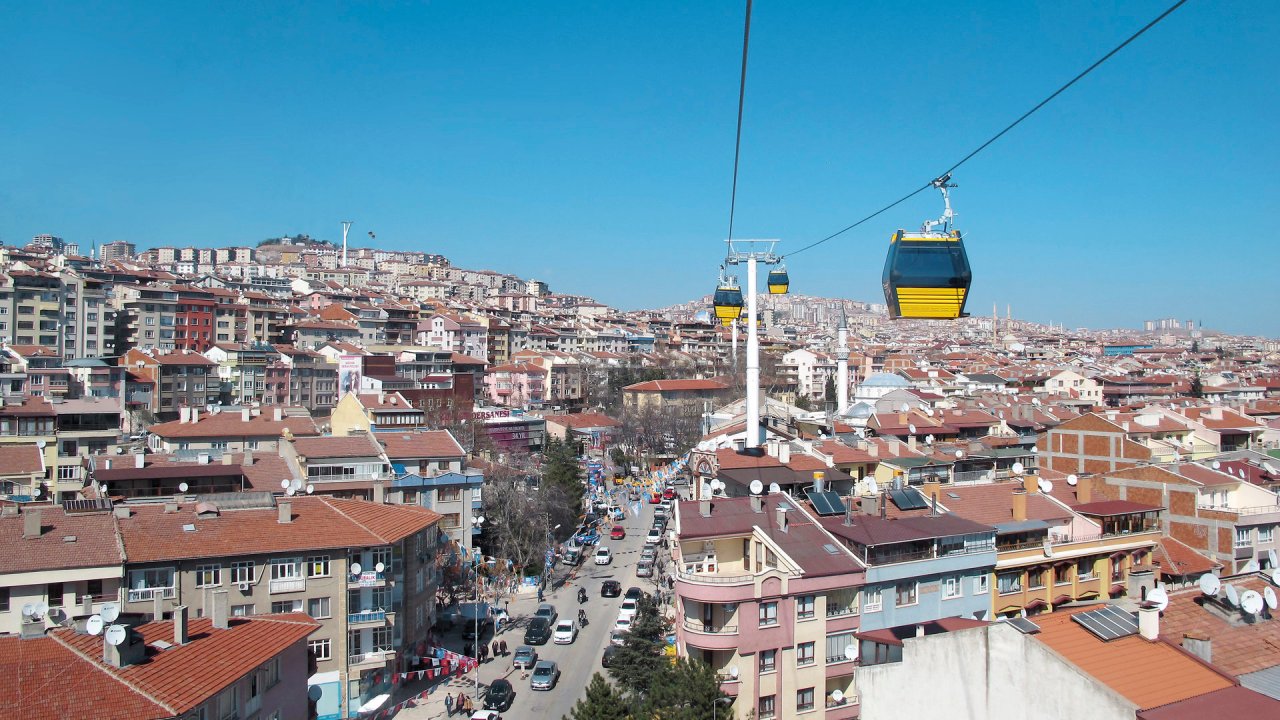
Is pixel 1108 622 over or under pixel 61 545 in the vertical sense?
over

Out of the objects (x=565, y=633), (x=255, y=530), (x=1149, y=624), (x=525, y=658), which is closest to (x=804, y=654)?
(x=1149, y=624)

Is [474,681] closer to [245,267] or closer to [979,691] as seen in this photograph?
[979,691]

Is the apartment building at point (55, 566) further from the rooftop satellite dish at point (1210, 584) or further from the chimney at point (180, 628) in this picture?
the rooftop satellite dish at point (1210, 584)

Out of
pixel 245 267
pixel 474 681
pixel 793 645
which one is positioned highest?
pixel 245 267

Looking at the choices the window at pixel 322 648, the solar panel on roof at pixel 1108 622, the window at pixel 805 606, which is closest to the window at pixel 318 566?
the window at pixel 322 648

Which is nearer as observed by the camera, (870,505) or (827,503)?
(827,503)

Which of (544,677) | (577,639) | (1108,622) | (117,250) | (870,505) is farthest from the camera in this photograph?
(117,250)

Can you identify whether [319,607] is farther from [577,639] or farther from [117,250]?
[117,250]

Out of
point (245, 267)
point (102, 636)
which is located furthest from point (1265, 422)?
point (245, 267)
